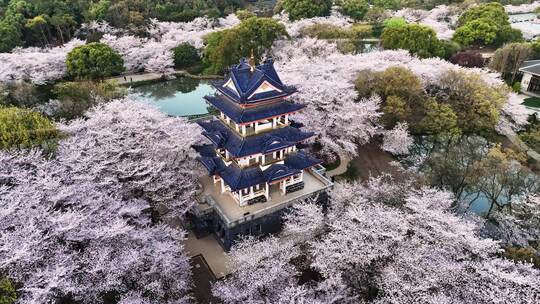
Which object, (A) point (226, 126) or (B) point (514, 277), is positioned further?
(A) point (226, 126)

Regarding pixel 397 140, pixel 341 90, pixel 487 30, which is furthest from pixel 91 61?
pixel 487 30

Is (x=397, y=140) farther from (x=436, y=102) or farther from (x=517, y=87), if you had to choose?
(x=517, y=87)

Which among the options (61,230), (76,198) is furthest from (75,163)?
(61,230)

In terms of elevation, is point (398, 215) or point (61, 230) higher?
point (61, 230)

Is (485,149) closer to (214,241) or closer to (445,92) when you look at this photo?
(445,92)

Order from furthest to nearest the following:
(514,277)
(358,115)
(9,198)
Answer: (358,115) → (9,198) → (514,277)

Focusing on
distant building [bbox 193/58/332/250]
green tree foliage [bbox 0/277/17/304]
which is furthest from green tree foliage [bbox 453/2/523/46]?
green tree foliage [bbox 0/277/17/304]

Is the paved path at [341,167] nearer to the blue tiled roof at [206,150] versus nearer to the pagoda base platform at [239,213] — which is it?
the pagoda base platform at [239,213]
